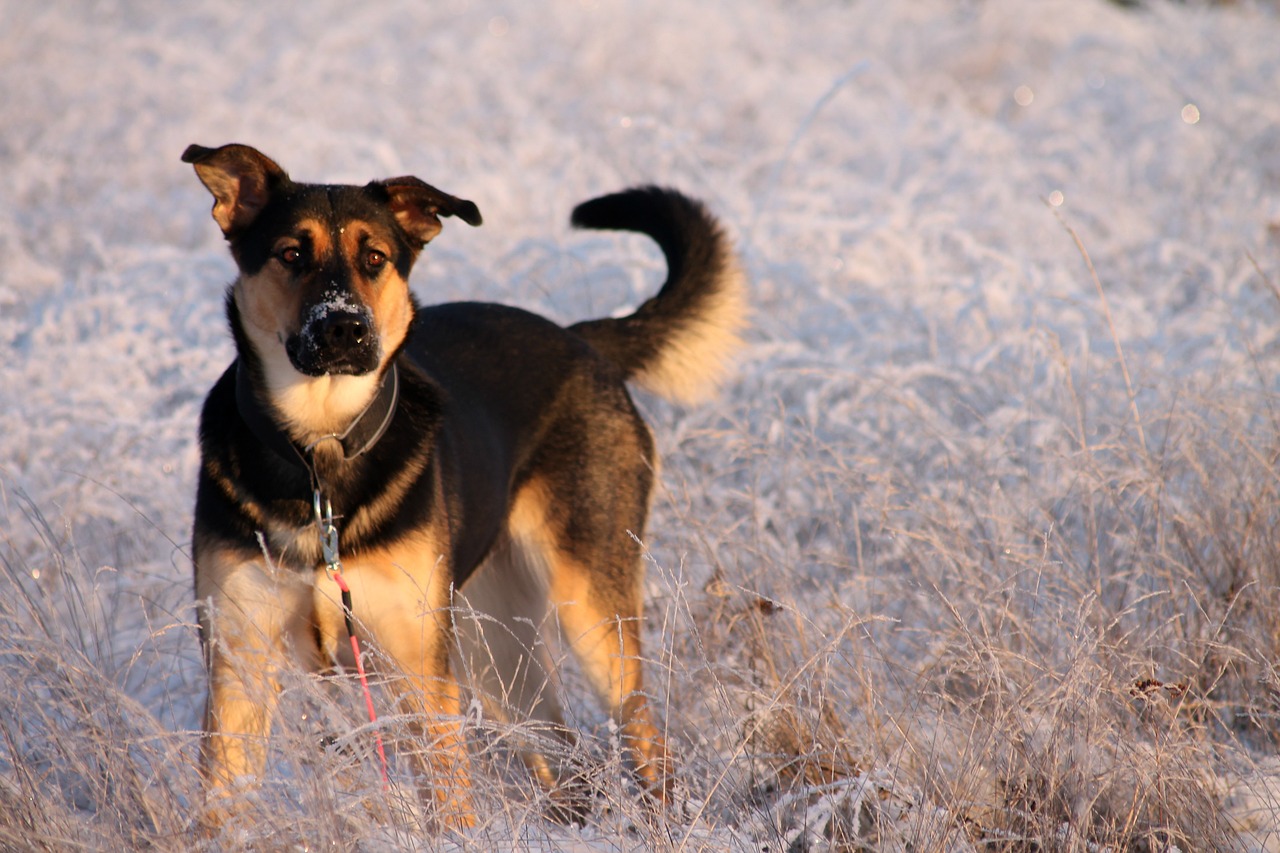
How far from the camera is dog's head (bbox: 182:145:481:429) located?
9.02 feet

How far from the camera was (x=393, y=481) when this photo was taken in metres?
2.98

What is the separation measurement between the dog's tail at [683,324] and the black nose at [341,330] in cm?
141

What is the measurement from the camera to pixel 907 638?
356cm

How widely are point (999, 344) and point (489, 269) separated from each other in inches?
111

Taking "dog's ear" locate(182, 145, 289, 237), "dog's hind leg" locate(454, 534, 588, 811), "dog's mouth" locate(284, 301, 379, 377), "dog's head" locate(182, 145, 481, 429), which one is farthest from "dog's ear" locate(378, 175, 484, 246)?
"dog's hind leg" locate(454, 534, 588, 811)

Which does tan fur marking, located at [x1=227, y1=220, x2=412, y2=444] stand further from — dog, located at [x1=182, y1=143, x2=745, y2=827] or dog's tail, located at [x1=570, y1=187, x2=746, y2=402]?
dog's tail, located at [x1=570, y1=187, x2=746, y2=402]

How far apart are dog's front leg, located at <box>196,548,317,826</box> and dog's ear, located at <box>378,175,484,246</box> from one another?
1067mm

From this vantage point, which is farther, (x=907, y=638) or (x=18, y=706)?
(x=907, y=638)

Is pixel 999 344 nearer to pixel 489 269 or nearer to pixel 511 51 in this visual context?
pixel 489 269

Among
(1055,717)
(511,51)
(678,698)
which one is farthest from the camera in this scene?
(511,51)

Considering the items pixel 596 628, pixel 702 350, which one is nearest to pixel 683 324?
pixel 702 350

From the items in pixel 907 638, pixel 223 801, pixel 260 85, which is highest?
pixel 260 85

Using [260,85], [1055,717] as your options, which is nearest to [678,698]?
[1055,717]

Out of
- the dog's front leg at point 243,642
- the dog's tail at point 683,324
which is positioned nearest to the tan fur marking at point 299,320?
the dog's front leg at point 243,642
